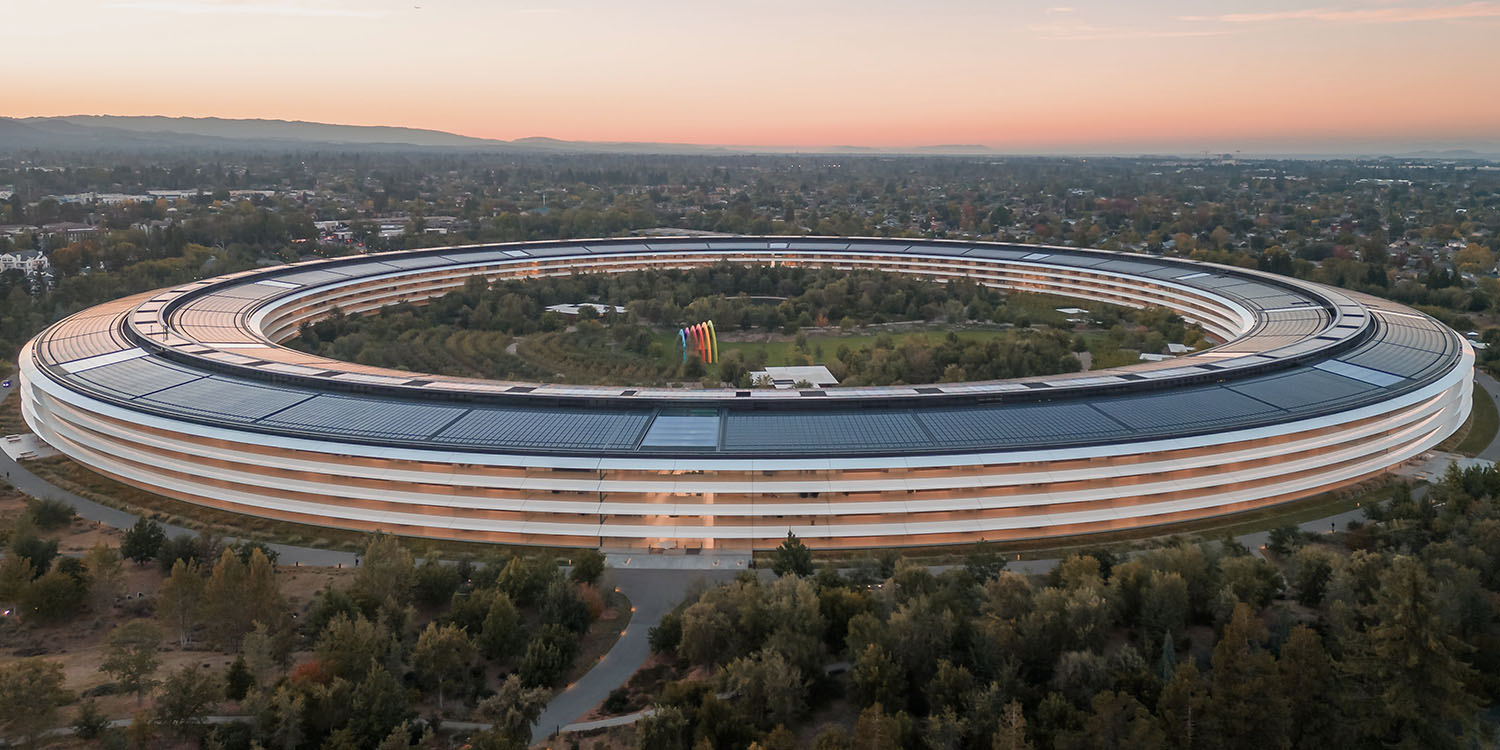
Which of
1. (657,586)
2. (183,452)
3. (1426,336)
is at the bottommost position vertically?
(657,586)

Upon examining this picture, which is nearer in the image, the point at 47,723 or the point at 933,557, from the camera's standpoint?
the point at 47,723

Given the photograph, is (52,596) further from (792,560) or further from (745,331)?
(745,331)

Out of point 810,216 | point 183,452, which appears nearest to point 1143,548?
point 183,452

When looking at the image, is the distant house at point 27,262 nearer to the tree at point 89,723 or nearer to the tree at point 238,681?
the tree at point 89,723

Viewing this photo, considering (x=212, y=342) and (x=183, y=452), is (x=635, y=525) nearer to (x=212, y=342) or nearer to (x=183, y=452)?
(x=183, y=452)

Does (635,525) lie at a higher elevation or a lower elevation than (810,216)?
lower

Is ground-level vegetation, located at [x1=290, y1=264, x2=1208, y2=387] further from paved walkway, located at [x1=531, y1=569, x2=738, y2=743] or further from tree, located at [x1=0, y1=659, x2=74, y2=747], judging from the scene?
tree, located at [x1=0, y1=659, x2=74, y2=747]

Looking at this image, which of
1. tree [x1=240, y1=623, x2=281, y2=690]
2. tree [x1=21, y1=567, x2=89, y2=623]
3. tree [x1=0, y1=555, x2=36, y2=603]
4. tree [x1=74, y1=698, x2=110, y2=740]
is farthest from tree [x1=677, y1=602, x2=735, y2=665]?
tree [x1=0, y1=555, x2=36, y2=603]

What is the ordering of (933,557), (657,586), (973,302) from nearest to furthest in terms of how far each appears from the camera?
(657,586) → (933,557) → (973,302)
